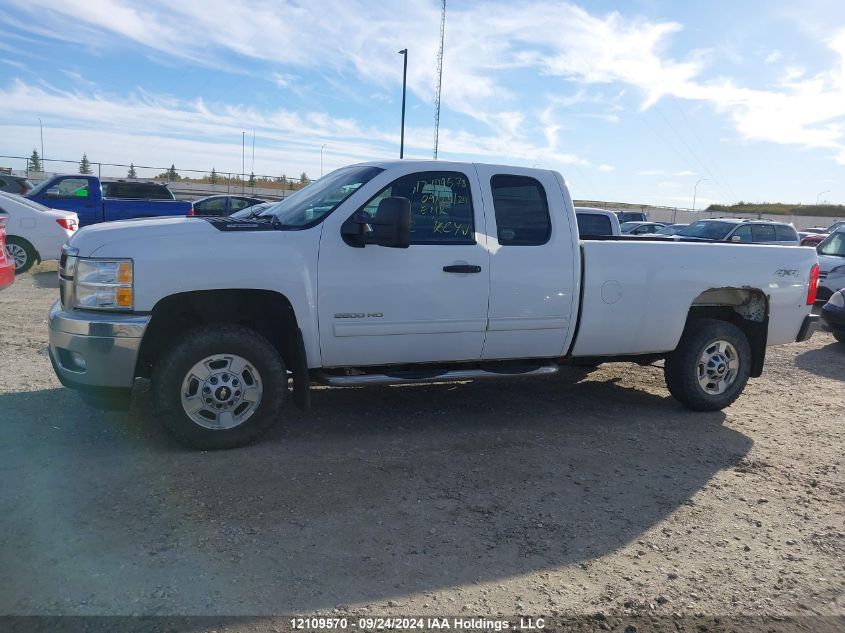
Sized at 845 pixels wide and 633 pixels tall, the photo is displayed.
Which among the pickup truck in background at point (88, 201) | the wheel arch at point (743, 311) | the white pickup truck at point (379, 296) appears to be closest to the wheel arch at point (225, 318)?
the white pickup truck at point (379, 296)

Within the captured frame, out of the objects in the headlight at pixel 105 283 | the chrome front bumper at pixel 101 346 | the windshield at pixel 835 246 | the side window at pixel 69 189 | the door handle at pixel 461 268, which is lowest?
the chrome front bumper at pixel 101 346

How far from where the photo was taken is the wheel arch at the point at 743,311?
6.29 meters

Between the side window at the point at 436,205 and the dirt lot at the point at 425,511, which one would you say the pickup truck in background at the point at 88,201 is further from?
the side window at the point at 436,205

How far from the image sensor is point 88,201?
16375 millimetres

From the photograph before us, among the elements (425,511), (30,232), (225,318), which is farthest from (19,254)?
(425,511)

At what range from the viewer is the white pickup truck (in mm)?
4574

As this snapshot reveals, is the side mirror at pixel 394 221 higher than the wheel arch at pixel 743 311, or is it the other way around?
the side mirror at pixel 394 221

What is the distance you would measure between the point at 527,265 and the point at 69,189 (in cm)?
1424

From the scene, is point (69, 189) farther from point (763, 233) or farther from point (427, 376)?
point (763, 233)

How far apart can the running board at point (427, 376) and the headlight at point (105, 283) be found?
4.61 feet

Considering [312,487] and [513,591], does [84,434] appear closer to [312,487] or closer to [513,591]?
[312,487]

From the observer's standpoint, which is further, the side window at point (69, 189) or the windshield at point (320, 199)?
the side window at point (69, 189)

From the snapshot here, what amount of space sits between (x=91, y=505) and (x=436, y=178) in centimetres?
318

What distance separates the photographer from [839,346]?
1028 centimetres
